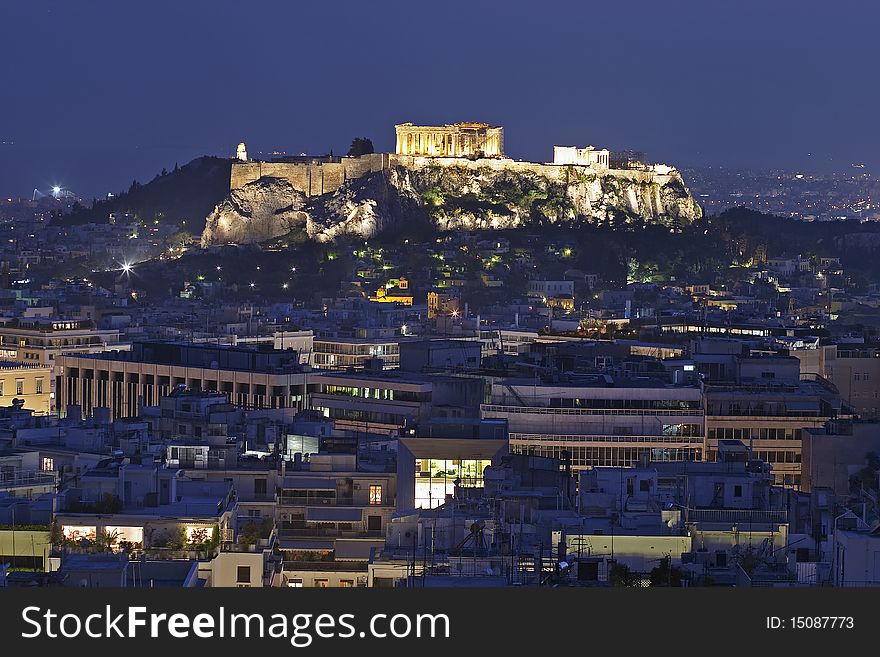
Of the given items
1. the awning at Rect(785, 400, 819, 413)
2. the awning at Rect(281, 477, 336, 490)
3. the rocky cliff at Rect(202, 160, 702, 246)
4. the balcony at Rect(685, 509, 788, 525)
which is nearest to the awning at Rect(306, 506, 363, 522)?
the awning at Rect(281, 477, 336, 490)

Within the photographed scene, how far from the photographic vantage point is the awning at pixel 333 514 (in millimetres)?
26719

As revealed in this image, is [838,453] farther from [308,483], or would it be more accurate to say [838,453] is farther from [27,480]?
[27,480]

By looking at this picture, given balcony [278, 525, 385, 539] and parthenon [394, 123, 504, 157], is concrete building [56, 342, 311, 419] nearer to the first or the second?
balcony [278, 525, 385, 539]

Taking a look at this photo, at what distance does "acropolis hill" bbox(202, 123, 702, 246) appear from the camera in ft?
379

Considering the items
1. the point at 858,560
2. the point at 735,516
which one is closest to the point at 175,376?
the point at 735,516

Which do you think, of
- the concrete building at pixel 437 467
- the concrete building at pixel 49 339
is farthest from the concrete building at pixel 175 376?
the concrete building at pixel 437 467

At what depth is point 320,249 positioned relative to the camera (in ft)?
371

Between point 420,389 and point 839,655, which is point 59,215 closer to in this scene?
point 420,389

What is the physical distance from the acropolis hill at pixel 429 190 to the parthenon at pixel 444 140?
0.05 metres

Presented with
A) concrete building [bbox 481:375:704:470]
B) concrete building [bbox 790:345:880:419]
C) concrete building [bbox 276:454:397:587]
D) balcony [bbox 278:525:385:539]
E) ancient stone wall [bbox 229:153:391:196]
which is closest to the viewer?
concrete building [bbox 276:454:397:587]


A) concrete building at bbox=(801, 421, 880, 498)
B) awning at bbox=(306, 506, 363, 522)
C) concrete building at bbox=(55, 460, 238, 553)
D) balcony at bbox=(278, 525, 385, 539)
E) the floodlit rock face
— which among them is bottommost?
balcony at bbox=(278, 525, 385, 539)

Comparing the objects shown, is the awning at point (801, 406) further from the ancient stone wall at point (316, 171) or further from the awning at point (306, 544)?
the ancient stone wall at point (316, 171)

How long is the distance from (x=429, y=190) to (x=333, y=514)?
3546 inches

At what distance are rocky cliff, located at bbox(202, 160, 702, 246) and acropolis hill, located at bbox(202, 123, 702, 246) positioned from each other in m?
0.05
